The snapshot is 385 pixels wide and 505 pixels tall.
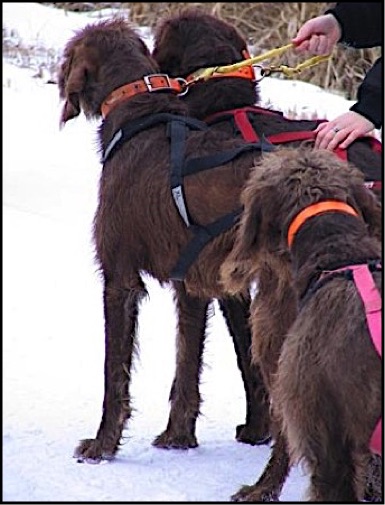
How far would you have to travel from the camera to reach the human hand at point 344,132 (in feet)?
13.3

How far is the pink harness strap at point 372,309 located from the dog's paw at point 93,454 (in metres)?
1.69

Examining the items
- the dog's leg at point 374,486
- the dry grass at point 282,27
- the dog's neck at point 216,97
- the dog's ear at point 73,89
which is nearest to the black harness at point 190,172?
the dog's neck at point 216,97

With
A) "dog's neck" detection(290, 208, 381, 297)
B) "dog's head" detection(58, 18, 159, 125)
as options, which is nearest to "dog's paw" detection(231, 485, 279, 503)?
"dog's neck" detection(290, 208, 381, 297)

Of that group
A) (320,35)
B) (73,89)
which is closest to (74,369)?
(73,89)

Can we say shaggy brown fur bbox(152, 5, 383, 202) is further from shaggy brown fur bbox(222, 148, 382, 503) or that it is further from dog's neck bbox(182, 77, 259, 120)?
shaggy brown fur bbox(222, 148, 382, 503)

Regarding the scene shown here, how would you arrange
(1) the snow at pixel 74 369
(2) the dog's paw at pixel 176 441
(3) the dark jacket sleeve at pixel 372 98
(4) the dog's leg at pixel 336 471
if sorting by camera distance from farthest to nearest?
(2) the dog's paw at pixel 176 441 < (1) the snow at pixel 74 369 < (3) the dark jacket sleeve at pixel 372 98 < (4) the dog's leg at pixel 336 471

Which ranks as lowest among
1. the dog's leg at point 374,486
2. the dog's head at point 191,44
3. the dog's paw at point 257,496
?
the dog's paw at point 257,496

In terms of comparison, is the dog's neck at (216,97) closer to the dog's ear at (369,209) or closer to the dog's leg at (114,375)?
the dog's leg at (114,375)

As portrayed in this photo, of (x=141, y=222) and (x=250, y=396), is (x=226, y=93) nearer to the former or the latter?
(x=141, y=222)

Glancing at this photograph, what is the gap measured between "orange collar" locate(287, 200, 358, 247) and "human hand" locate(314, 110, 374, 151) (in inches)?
24.1

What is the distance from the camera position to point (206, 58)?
4859 millimetres

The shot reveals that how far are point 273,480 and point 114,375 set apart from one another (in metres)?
0.86

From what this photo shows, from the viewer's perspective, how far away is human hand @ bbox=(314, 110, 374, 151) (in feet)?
13.3

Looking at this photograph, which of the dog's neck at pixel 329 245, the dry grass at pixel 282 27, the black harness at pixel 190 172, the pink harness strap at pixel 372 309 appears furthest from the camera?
the dry grass at pixel 282 27
